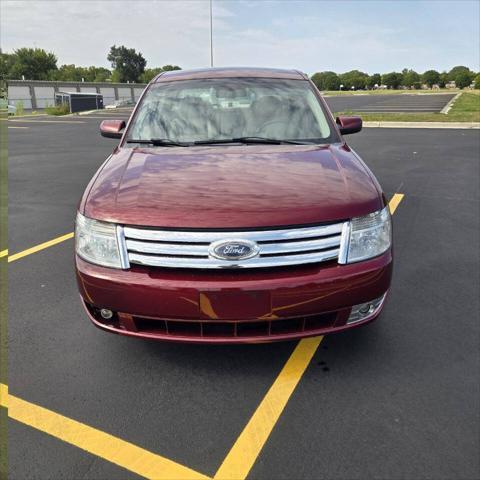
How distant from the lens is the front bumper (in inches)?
83.2

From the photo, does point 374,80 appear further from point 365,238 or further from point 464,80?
point 365,238

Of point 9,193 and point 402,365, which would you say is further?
point 9,193

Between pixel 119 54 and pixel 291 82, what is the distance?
497 feet

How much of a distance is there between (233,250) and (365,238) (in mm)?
712

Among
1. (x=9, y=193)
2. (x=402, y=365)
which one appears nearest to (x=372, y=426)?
(x=402, y=365)

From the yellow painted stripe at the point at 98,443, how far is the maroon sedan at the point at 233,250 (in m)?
0.51

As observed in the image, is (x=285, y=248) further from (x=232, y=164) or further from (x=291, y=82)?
(x=291, y=82)

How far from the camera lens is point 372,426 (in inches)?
85.4

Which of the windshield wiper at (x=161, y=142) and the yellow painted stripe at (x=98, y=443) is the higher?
the windshield wiper at (x=161, y=142)

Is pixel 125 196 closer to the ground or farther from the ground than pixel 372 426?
farther from the ground

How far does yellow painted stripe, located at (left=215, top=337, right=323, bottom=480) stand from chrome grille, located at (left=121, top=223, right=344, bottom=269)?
2.50ft

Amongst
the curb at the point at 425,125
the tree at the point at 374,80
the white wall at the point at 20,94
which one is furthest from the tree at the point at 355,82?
the curb at the point at 425,125

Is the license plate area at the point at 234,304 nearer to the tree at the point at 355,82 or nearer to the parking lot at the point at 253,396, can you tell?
the parking lot at the point at 253,396

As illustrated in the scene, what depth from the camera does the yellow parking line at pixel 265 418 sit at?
1.96 meters
